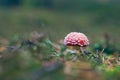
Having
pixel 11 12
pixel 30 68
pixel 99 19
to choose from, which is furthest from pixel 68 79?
pixel 11 12

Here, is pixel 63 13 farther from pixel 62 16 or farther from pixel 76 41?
pixel 76 41

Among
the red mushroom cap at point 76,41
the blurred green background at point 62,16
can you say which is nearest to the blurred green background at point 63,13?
the blurred green background at point 62,16

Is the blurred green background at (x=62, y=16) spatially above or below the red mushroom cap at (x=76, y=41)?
above

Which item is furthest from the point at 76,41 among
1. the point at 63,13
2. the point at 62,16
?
the point at 63,13

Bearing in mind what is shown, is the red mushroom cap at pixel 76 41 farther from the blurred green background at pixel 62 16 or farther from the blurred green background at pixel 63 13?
the blurred green background at pixel 63 13

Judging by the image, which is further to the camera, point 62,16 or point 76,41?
point 62,16

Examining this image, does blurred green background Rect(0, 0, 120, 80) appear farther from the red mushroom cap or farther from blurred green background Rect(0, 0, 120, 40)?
the red mushroom cap

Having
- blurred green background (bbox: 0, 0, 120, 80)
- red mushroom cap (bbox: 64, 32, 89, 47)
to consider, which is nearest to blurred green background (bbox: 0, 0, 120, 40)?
blurred green background (bbox: 0, 0, 120, 80)

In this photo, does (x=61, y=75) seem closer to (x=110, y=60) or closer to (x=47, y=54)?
(x=110, y=60)
